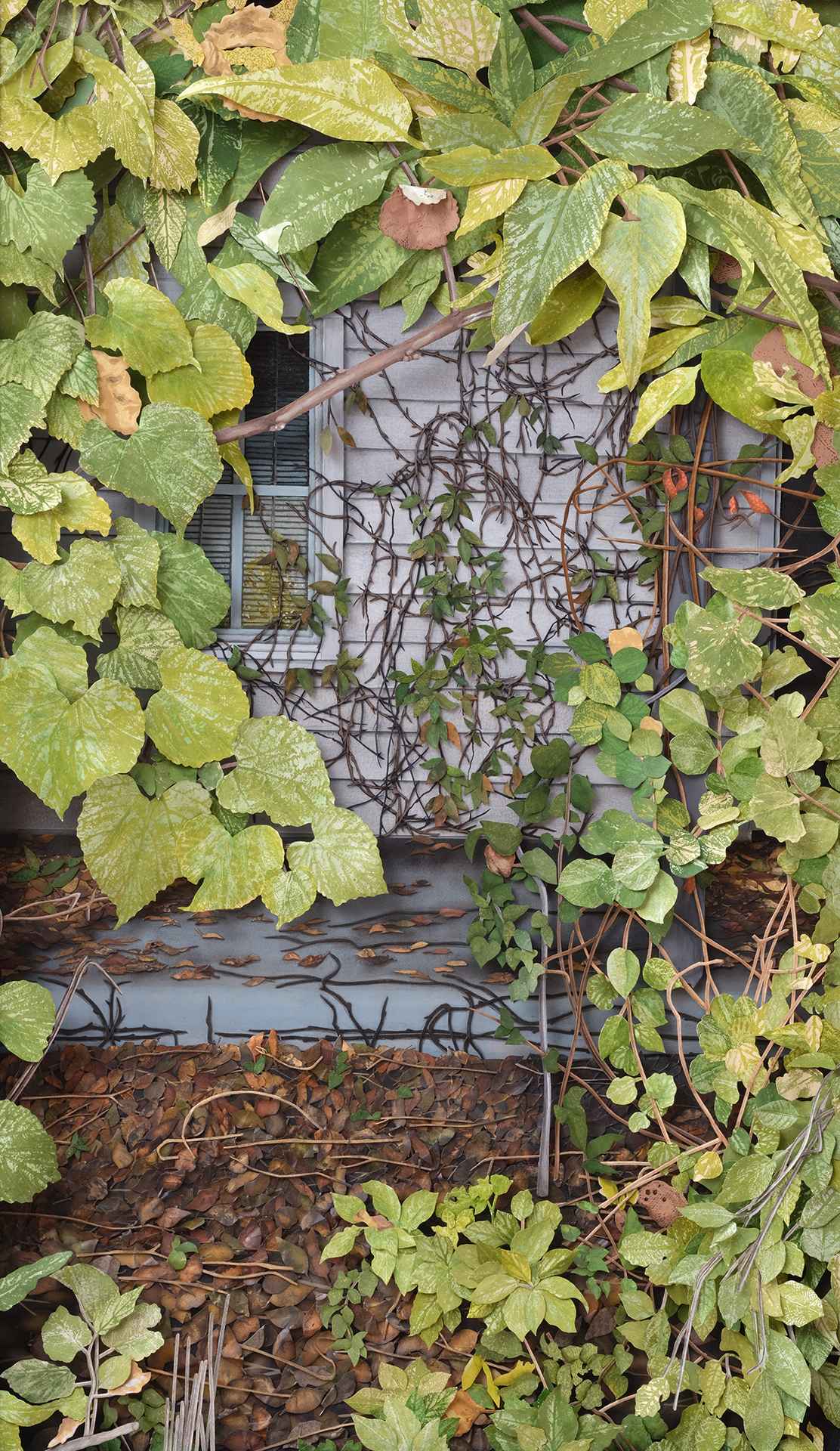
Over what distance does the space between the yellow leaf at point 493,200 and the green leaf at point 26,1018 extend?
110 cm

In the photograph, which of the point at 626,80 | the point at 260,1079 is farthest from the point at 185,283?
the point at 260,1079

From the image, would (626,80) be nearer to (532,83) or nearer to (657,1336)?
(532,83)

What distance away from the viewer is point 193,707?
3.63 feet

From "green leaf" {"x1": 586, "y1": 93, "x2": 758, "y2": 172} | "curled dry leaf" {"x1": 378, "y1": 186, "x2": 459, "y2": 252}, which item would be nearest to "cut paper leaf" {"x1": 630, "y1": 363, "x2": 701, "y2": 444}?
"green leaf" {"x1": 586, "y1": 93, "x2": 758, "y2": 172}

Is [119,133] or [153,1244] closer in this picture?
[119,133]

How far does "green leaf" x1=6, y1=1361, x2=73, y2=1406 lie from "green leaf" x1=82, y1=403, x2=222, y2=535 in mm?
1113

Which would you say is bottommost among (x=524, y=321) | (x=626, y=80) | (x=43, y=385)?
(x=43, y=385)

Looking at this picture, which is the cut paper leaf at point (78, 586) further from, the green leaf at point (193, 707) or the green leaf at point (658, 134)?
the green leaf at point (658, 134)

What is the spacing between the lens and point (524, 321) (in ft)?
3.10

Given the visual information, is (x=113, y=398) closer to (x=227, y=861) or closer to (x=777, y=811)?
(x=227, y=861)

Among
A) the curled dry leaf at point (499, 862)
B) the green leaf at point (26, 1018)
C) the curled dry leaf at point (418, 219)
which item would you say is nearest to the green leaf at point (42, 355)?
the curled dry leaf at point (418, 219)

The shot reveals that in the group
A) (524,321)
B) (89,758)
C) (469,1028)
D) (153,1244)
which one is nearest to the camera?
(524,321)

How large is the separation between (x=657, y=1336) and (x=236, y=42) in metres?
1.82

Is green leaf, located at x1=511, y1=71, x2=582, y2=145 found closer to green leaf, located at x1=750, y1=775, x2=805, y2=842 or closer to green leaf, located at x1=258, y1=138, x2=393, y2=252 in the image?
green leaf, located at x1=258, y1=138, x2=393, y2=252
